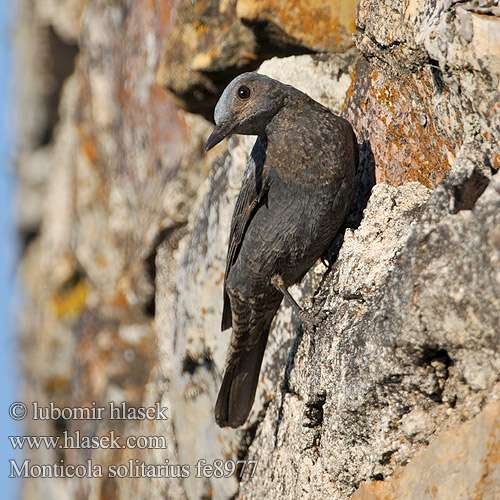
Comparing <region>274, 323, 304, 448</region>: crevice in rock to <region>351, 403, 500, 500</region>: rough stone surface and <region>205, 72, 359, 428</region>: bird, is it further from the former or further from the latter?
<region>351, 403, 500, 500</region>: rough stone surface

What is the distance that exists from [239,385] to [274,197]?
3.83 ft

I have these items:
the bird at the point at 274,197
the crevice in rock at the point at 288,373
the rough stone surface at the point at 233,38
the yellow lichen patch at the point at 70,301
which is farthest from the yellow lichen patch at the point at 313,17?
the yellow lichen patch at the point at 70,301

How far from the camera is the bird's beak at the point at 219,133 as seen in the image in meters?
3.93

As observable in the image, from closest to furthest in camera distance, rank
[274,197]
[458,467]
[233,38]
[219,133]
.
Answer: [458,467], [219,133], [274,197], [233,38]

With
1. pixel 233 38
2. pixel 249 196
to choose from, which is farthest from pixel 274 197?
pixel 233 38

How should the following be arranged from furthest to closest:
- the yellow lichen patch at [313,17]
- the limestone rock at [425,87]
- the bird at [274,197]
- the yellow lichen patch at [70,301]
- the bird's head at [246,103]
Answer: the yellow lichen patch at [70,301]
the yellow lichen patch at [313,17]
the bird's head at [246,103]
the bird at [274,197]
the limestone rock at [425,87]

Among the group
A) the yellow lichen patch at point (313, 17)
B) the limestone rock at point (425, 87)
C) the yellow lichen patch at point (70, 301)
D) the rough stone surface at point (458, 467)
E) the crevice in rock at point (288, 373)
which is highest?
the yellow lichen patch at point (70, 301)

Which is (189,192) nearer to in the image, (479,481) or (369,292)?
(369,292)

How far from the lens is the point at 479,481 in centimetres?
238

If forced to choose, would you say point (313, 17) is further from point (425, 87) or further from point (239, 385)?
point (239, 385)

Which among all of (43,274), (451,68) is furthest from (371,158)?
(43,274)

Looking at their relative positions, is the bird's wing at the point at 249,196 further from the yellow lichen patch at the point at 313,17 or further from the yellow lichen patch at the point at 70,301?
the yellow lichen patch at the point at 70,301

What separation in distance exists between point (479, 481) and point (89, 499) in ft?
15.9

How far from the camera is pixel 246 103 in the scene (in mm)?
4023
